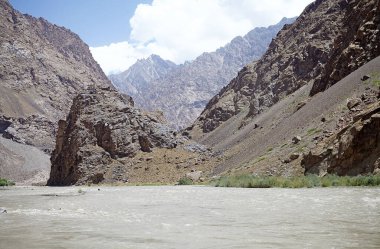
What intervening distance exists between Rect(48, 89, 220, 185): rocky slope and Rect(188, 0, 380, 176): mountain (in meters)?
9.81

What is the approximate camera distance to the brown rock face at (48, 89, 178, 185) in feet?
275

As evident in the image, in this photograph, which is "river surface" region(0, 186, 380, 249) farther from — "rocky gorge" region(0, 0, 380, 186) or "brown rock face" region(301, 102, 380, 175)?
"rocky gorge" region(0, 0, 380, 186)

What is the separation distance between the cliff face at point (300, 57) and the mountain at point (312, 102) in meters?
0.22

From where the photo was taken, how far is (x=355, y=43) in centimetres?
7362

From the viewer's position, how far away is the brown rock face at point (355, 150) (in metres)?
38.3

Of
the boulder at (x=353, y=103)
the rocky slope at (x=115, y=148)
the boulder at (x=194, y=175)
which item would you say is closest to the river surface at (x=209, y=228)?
the boulder at (x=353, y=103)

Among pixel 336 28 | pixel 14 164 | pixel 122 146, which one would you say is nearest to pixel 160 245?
pixel 122 146

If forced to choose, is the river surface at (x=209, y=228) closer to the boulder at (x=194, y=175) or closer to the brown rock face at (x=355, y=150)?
the brown rock face at (x=355, y=150)

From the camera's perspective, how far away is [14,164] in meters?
140

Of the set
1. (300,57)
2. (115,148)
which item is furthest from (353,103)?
(300,57)

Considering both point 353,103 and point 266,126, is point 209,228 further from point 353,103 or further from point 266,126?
point 266,126

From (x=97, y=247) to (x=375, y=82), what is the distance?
50.5 metres

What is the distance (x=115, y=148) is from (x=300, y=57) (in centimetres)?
6488

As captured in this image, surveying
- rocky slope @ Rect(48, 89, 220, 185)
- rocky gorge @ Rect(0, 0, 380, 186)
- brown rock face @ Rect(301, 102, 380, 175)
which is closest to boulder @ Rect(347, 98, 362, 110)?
rocky gorge @ Rect(0, 0, 380, 186)
